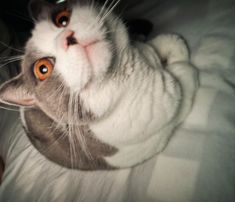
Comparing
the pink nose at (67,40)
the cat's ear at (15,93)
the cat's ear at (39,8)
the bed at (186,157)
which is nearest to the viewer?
the pink nose at (67,40)

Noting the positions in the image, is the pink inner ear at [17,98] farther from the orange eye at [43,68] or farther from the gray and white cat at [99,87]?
the orange eye at [43,68]

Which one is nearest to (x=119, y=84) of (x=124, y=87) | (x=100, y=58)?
(x=124, y=87)

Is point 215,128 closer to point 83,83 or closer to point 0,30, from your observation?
point 83,83

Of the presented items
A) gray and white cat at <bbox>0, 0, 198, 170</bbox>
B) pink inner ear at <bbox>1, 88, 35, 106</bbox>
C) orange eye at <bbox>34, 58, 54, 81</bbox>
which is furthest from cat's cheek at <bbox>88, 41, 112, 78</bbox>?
pink inner ear at <bbox>1, 88, 35, 106</bbox>

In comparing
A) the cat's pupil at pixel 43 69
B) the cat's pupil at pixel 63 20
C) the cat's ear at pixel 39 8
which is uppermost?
the cat's ear at pixel 39 8

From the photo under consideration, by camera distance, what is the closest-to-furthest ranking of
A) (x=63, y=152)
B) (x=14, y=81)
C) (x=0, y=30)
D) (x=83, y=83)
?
1. (x=83, y=83)
2. (x=14, y=81)
3. (x=63, y=152)
4. (x=0, y=30)

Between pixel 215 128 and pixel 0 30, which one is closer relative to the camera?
pixel 215 128

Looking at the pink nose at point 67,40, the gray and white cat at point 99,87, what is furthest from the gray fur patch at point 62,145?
the pink nose at point 67,40

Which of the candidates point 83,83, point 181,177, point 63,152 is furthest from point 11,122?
point 181,177
